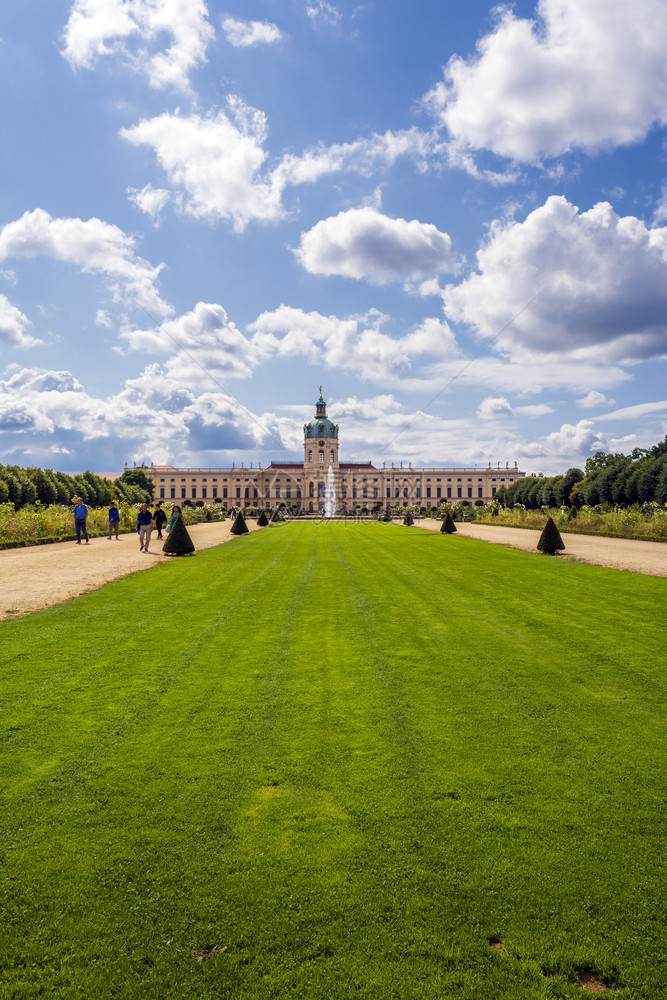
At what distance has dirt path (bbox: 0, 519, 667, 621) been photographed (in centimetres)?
1015

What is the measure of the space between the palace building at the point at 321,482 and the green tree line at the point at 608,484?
39.5m

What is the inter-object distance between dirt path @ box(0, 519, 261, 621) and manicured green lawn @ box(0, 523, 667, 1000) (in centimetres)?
278

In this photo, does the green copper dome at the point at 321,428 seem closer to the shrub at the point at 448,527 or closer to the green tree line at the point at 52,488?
the green tree line at the point at 52,488

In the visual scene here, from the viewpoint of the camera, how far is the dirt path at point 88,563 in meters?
10.1

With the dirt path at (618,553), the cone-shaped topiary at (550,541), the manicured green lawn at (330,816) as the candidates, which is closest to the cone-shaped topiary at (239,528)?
the dirt path at (618,553)

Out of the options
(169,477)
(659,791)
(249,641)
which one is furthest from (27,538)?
(169,477)

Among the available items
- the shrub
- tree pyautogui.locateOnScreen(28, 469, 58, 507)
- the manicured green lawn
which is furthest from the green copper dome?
the manicured green lawn

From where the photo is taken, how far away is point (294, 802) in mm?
3453

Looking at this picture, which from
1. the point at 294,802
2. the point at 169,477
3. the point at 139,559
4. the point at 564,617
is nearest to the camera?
the point at 294,802

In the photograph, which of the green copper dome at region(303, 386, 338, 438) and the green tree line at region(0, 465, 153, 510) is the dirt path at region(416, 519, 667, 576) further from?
the green copper dome at region(303, 386, 338, 438)

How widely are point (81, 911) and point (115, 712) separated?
231 cm

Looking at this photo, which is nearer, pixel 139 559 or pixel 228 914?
pixel 228 914

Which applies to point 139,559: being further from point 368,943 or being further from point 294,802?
point 368,943

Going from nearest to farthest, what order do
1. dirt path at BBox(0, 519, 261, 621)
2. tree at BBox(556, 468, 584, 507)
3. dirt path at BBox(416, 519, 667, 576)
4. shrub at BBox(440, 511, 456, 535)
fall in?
dirt path at BBox(0, 519, 261, 621), dirt path at BBox(416, 519, 667, 576), shrub at BBox(440, 511, 456, 535), tree at BBox(556, 468, 584, 507)
